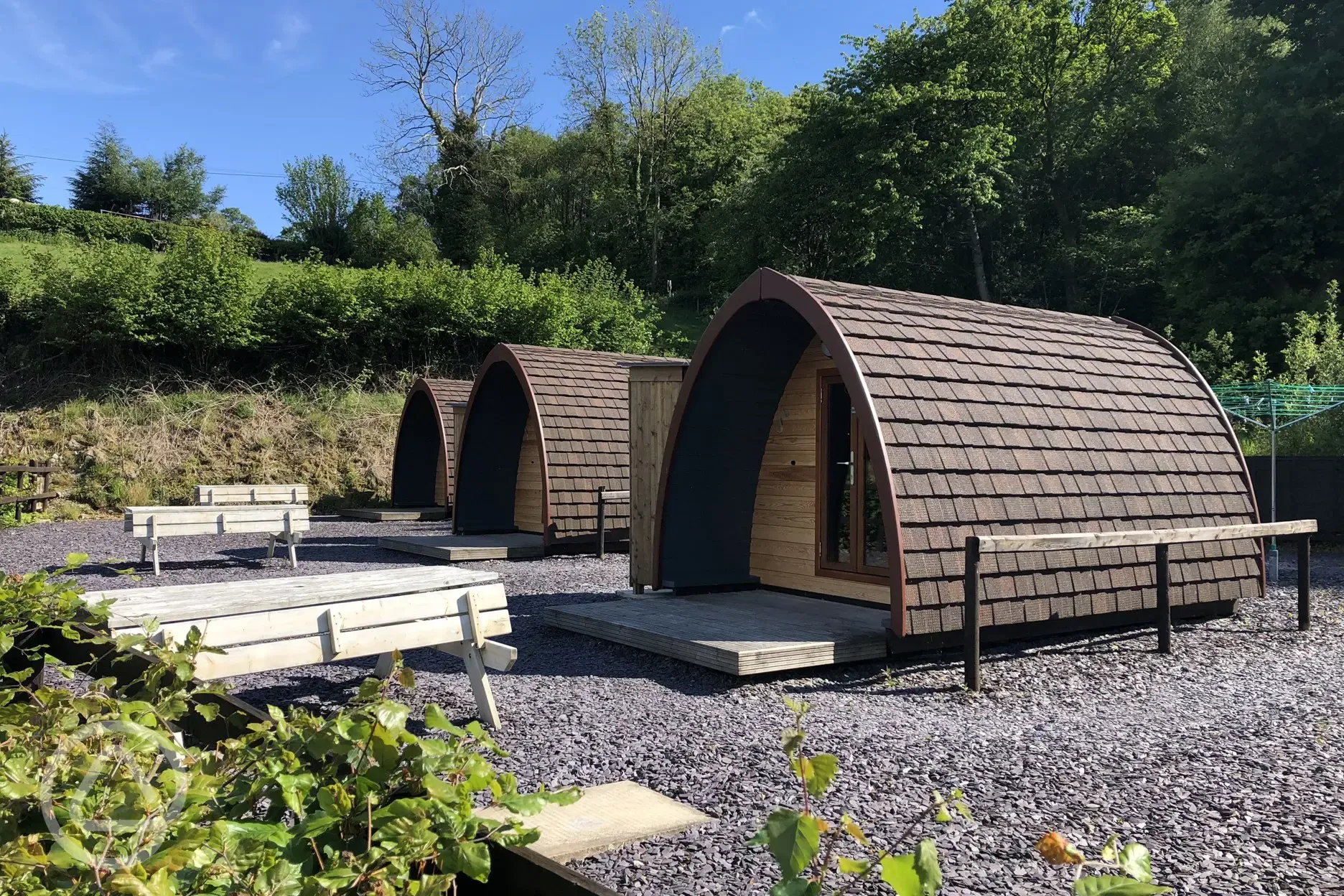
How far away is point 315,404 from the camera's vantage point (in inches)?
888

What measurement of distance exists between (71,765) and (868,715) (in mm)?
4603

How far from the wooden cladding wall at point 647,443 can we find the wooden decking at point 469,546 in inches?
140

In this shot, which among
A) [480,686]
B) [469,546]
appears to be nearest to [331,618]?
[480,686]

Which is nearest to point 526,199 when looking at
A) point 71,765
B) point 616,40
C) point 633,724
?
point 616,40

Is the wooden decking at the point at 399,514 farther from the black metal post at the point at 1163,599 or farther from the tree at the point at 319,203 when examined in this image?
the tree at the point at 319,203

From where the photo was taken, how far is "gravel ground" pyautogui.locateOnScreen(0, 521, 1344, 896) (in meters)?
3.54

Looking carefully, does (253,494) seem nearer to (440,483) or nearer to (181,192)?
(440,483)

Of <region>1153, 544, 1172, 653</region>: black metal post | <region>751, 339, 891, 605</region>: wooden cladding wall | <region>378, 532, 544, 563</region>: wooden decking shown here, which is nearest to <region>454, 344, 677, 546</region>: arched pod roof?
<region>378, 532, 544, 563</region>: wooden decking

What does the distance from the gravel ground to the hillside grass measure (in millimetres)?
13816

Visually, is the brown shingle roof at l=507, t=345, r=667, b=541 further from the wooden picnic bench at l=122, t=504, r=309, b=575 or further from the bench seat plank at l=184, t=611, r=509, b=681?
the bench seat plank at l=184, t=611, r=509, b=681

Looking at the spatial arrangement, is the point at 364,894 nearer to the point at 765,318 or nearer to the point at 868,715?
the point at 868,715

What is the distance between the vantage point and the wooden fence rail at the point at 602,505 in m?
12.4

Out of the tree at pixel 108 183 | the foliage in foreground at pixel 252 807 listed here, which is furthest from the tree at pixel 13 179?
the foliage in foreground at pixel 252 807

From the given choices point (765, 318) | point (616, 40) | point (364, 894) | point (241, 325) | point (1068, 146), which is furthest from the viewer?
point (616, 40)
